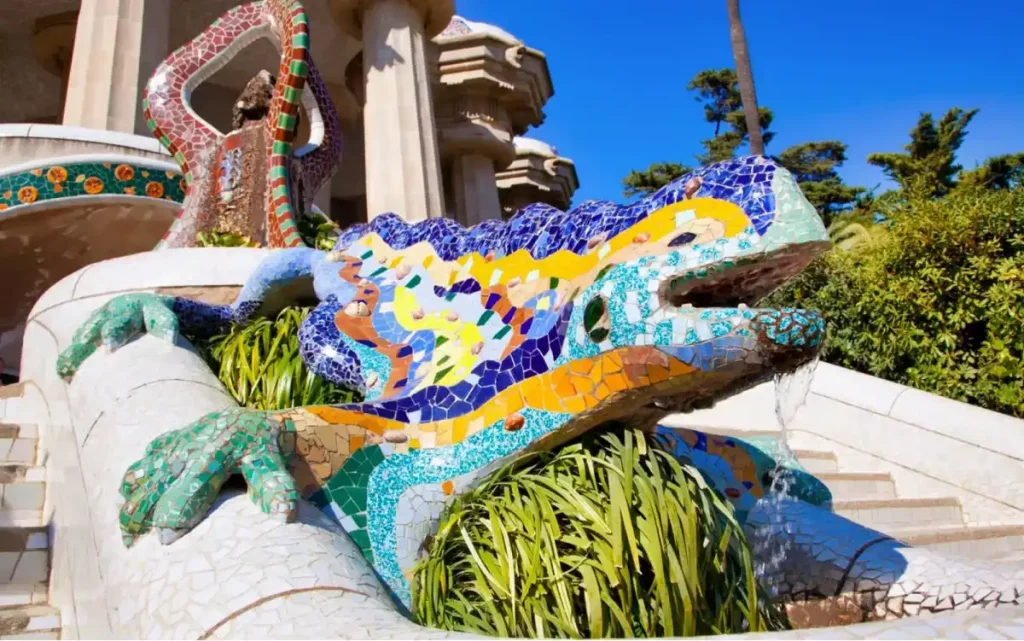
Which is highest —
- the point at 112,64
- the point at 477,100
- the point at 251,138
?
the point at 477,100

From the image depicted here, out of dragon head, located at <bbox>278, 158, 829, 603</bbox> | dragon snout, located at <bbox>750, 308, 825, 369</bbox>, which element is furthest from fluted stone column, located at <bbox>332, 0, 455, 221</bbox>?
dragon snout, located at <bbox>750, 308, 825, 369</bbox>

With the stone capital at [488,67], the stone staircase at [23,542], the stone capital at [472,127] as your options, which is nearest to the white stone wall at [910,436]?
the stone staircase at [23,542]

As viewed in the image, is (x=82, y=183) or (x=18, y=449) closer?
(x=18, y=449)

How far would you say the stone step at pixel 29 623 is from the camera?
2.57 meters

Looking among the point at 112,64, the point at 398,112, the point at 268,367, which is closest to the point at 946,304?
the point at 268,367

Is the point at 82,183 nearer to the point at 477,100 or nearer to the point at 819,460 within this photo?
the point at 819,460

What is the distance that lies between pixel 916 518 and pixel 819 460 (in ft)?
2.92

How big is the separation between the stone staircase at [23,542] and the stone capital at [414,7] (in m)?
10.1

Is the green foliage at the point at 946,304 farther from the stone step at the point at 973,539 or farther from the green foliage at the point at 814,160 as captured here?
the green foliage at the point at 814,160

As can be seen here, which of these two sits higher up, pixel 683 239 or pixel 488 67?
pixel 488 67

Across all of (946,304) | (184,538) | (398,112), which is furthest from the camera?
(398,112)

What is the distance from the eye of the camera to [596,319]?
251 centimetres

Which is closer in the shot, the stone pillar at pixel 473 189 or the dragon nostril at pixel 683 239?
the dragon nostril at pixel 683 239

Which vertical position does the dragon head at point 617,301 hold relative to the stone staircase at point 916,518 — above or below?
above
